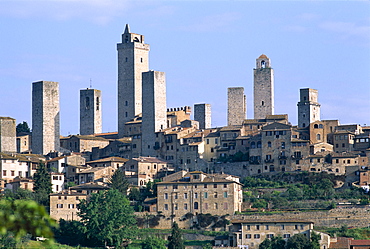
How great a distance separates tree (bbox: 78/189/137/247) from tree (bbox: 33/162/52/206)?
5227 millimetres

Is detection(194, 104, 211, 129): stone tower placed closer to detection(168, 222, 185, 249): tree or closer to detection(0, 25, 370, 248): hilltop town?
detection(0, 25, 370, 248): hilltop town

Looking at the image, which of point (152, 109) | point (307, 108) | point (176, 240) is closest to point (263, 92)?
point (307, 108)

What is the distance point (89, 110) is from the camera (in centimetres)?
8369

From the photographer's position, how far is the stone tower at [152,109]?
74.6m

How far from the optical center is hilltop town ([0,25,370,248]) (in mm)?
56844

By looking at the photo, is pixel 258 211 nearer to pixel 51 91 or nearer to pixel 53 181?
pixel 53 181

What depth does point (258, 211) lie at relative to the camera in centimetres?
5691

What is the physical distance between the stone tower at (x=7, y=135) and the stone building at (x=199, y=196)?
21.4m

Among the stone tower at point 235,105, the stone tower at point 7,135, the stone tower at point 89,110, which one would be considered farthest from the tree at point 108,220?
the stone tower at point 89,110

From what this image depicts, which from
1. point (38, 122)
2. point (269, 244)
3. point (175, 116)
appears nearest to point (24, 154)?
point (38, 122)

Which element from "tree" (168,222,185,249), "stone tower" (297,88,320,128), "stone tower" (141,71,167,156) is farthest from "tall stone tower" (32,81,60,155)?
"tree" (168,222,185,249)

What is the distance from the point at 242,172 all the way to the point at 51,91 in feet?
78.7

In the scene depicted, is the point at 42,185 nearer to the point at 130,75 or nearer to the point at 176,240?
the point at 176,240

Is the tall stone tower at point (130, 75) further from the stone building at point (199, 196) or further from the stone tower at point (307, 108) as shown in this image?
the stone building at point (199, 196)
